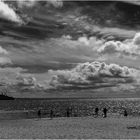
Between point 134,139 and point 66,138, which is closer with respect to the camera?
point 134,139

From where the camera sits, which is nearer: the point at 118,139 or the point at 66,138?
the point at 118,139

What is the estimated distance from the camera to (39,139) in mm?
27062

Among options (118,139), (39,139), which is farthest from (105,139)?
(39,139)

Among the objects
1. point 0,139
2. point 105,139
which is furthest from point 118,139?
point 0,139

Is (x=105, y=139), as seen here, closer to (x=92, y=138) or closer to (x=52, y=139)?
(x=92, y=138)

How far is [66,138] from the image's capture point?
2838cm

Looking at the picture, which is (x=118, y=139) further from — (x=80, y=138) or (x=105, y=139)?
(x=80, y=138)

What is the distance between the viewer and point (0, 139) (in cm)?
2691

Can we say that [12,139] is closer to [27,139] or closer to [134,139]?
[27,139]

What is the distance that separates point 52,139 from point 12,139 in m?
3.62

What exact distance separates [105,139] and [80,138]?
98.3 inches

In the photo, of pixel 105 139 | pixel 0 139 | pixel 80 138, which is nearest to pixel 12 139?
pixel 0 139

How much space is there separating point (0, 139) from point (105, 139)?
9.45 metres

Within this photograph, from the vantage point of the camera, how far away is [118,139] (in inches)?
1048
